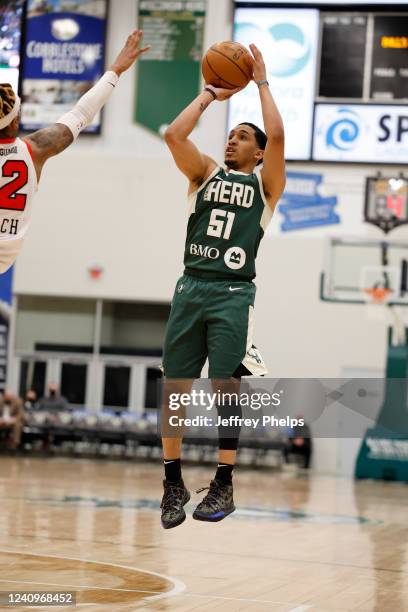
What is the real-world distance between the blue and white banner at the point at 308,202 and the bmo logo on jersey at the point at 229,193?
18.4 meters

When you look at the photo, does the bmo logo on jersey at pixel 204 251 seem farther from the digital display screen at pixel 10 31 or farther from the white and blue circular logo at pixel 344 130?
the digital display screen at pixel 10 31

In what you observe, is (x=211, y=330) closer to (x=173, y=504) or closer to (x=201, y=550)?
(x=173, y=504)

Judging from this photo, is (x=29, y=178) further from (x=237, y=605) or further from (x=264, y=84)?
(x=237, y=605)

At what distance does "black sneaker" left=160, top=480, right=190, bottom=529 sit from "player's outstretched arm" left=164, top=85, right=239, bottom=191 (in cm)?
185

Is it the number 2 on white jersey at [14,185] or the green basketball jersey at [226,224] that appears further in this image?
the green basketball jersey at [226,224]

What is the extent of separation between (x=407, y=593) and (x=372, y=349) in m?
16.8

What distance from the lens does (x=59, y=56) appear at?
2588 cm

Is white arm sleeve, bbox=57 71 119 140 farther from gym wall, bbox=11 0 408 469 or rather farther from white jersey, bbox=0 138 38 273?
gym wall, bbox=11 0 408 469

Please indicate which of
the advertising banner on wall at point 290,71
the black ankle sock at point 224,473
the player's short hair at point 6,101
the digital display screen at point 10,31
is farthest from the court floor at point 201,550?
the digital display screen at point 10,31

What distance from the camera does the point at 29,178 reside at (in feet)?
19.4

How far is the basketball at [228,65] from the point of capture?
21.1ft

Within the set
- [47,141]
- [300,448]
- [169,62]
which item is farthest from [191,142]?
[169,62]

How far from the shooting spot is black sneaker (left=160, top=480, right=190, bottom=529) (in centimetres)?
628

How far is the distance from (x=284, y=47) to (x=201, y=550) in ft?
56.4
